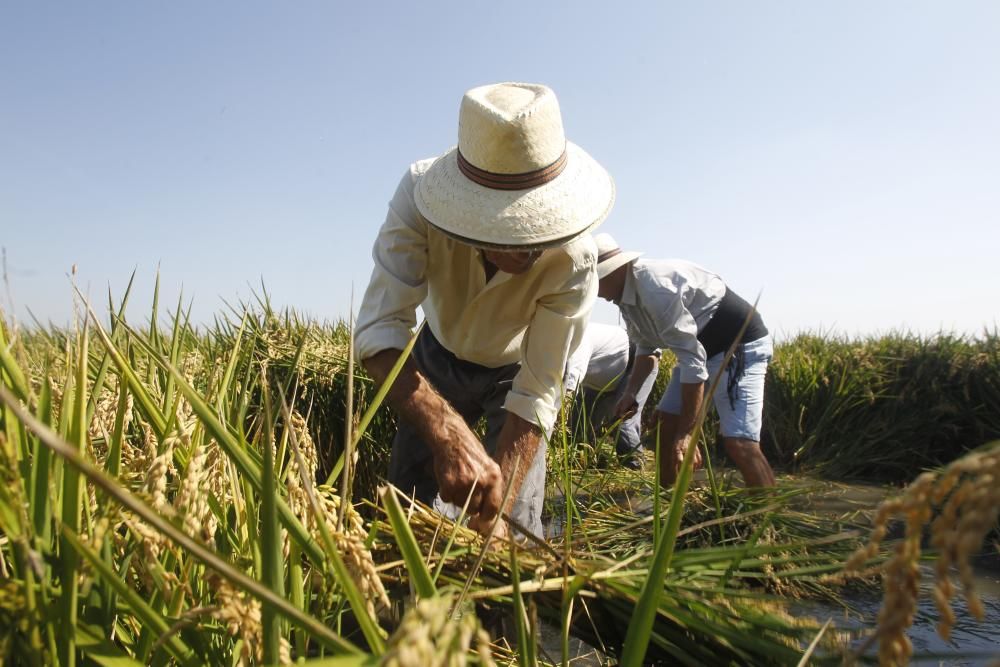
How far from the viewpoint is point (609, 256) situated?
365cm

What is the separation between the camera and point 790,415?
20.4 ft

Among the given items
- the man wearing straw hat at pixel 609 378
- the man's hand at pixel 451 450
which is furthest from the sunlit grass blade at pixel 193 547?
the man wearing straw hat at pixel 609 378

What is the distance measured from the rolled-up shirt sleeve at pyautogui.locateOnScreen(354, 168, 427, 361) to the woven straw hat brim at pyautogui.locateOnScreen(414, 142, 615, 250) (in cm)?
29

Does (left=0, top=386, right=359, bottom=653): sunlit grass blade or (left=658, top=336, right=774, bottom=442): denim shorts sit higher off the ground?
(left=0, top=386, right=359, bottom=653): sunlit grass blade

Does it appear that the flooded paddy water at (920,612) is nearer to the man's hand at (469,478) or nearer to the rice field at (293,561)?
the man's hand at (469,478)

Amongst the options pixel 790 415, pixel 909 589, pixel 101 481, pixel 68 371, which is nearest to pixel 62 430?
pixel 68 371

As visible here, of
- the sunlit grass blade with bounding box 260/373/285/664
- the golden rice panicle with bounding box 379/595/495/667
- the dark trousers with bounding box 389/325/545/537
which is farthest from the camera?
the dark trousers with bounding box 389/325/545/537

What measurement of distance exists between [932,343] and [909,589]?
7121 millimetres

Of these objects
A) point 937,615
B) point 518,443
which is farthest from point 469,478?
point 937,615

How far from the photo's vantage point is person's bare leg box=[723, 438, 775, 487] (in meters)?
3.81

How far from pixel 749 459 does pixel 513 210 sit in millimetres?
2840

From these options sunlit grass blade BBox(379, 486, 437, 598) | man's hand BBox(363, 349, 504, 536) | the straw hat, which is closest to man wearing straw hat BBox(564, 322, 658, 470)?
the straw hat

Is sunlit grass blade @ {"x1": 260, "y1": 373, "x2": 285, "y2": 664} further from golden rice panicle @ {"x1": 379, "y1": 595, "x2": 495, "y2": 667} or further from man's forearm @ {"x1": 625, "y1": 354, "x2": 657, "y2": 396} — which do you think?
man's forearm @ {"x1": 625, "y1": 354, "x2": 657, "y2": 396}

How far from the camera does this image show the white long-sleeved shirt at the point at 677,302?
353cm
